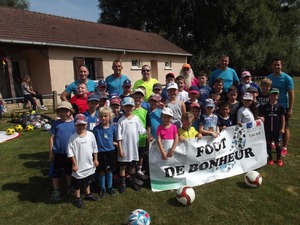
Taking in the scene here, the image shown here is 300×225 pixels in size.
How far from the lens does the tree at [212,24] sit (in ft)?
93.2

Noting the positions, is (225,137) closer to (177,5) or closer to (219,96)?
(219,96)

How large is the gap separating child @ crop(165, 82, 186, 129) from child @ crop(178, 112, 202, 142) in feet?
0.86

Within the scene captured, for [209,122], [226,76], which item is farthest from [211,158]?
[226,76]

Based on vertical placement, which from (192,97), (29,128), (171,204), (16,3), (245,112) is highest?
(16,3)

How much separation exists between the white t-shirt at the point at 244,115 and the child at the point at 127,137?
220 centimetres

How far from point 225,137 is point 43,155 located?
4.59 m

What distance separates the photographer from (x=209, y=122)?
5.02 meters

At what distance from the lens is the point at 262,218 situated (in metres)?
3.60

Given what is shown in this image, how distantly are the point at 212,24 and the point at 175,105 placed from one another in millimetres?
27324

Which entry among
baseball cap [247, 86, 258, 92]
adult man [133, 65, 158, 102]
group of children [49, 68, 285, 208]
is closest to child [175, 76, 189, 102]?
group of children [49, 68, 285, 208]

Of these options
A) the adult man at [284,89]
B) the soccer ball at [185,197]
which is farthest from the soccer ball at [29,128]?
the adult man at [284,89]

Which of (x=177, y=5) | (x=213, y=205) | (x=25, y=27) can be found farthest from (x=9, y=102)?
(x=177, y=5)

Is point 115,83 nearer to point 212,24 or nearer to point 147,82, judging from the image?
point 147,82

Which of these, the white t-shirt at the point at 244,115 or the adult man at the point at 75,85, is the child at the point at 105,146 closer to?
the adult man at the point at 75,85
